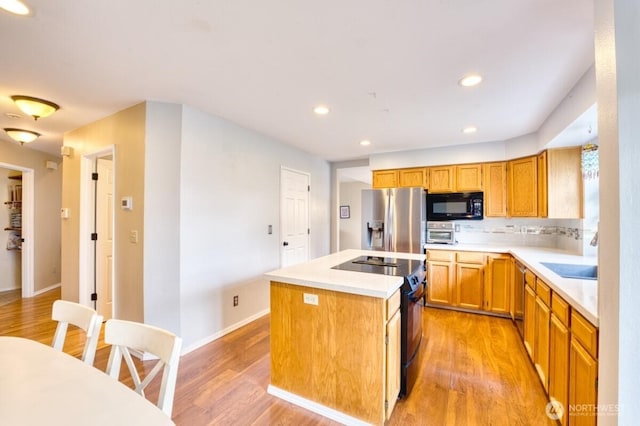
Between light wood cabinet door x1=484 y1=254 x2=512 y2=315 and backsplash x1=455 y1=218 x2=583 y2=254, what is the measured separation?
2.25 ft

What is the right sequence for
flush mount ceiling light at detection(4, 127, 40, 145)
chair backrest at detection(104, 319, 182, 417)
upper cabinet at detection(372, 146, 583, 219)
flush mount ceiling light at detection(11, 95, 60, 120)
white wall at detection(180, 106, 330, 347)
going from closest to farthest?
chair backrest at detection(104, 319, 182, 417) < flush mount ceiling light at detection(11, 95, 60, 120) < white wall at detection(180, 106, 330, 347) < upper cabinet at detection(372, 146, 583, 219) < flush mount ceiling light at detection(4, 127, 40, 145)

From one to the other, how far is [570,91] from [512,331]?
247 centimetres

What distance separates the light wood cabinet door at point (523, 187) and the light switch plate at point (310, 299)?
10.3 feet

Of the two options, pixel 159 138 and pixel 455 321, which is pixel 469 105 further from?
pixel 159 138

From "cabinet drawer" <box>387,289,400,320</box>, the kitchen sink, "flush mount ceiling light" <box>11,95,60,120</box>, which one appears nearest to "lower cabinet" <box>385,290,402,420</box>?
"cabinet drawer" <box>387,289,400,320</box>

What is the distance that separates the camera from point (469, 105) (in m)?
2.54

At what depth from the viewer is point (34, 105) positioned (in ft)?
7.81

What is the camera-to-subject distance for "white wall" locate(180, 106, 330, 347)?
2.61m

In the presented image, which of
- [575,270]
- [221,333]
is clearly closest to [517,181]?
[575,270]

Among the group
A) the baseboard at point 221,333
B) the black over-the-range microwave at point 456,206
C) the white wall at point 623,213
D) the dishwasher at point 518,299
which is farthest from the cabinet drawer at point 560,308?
the baseboard at point 221,333

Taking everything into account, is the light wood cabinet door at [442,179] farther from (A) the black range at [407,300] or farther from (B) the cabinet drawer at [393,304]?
(B) the cabinet drawer at [393,304]

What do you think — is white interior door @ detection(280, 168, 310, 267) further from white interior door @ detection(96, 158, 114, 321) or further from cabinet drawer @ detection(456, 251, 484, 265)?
cabinet drawer @ detection(456, 251, 484, 265)

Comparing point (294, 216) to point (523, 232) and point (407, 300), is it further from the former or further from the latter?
point (523, 232)

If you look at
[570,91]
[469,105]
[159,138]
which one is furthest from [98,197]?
[570,91]
